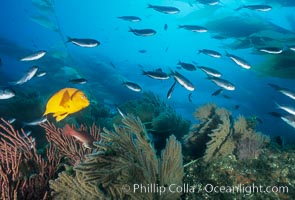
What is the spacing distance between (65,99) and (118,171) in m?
1.34

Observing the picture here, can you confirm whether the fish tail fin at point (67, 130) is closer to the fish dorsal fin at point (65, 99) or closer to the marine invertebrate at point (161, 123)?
the fish dorsal fin at point (65, 99)

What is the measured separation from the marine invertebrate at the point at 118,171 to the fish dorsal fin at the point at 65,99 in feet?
2.62

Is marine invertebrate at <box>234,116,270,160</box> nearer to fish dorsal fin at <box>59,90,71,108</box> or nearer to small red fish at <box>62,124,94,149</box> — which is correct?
small red fish at <box>62,124,94,149</box>

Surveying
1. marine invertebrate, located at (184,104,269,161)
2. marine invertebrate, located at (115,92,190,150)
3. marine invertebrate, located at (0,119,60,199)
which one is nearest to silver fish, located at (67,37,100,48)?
marine invertebrate, located at (115,92,190,150)

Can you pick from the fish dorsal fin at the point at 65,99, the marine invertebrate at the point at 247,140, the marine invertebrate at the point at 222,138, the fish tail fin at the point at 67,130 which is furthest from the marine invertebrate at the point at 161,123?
the fish dorsal fin at the point at 65,99

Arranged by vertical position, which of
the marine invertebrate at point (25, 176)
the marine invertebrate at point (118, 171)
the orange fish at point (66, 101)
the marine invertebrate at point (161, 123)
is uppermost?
the orange fish at point (66, 101)

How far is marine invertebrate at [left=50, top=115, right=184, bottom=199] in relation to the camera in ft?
10.7

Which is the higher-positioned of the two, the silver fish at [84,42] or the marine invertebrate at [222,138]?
the silver fish at [84,42]

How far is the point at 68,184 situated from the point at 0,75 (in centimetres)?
2383

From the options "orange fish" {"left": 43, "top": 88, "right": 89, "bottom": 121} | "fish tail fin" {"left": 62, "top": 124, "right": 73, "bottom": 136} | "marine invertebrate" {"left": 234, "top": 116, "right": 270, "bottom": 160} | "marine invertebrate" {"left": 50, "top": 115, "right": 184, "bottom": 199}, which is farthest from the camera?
"marine invertebrate" {"left": 234, "top": 116, "right": 270, "bottom": 160}

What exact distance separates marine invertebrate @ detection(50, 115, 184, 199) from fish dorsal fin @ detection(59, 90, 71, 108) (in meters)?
0.80

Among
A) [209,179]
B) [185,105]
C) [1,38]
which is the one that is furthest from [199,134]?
[1,38]

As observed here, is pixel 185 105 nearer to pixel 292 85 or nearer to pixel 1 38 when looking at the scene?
pixel 292 85

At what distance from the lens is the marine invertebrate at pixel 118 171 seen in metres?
3.25
